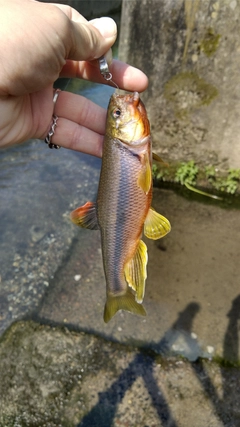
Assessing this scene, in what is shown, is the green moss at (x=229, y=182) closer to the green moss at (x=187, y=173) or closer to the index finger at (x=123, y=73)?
the green moss at (x=187, y=173)

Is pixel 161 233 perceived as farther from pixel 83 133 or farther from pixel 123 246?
pixel 83 133

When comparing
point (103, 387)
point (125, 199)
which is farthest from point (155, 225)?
point (103, 387)

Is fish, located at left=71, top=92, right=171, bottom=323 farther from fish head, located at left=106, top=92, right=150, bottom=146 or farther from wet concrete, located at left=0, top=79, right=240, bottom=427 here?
wet concrete, located at left=0, top=79, right=240, bottom=427

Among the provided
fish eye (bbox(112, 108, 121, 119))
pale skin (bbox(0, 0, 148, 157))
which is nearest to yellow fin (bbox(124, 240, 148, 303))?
fish eye (bbox(112, 108, 121, 119))

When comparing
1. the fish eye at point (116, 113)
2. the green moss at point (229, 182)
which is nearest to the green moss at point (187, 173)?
the green moss at point (229, 182)

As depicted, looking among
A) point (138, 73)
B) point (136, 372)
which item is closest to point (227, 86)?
point (138, 73)

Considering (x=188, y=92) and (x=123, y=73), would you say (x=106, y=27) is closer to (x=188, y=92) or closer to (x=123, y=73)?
(x=123, y=73)
